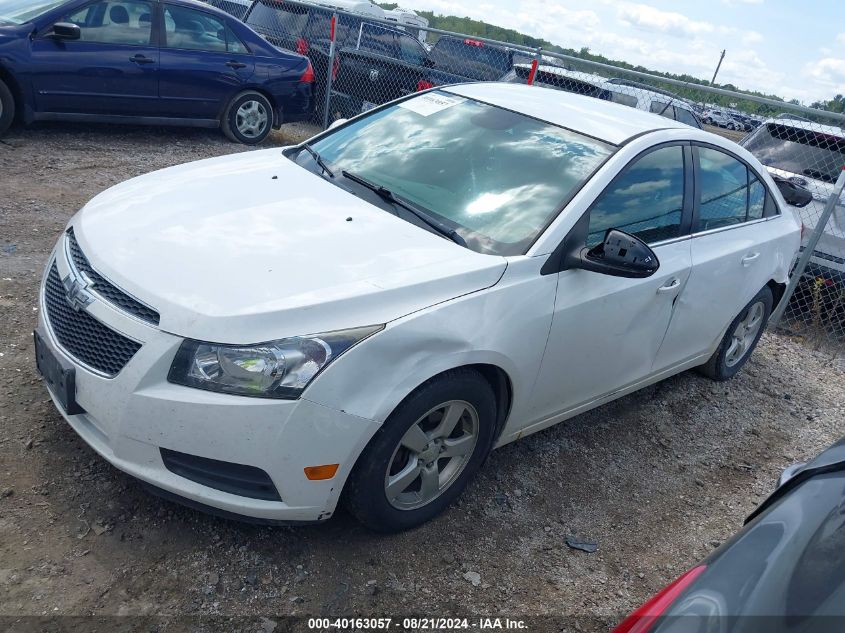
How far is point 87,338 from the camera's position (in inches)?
108

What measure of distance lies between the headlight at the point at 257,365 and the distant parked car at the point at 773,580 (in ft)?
4.18

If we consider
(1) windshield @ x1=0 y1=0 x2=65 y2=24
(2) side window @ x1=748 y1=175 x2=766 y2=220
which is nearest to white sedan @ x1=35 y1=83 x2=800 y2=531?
(2) side window @ x1=748 y1=175 x2=766 y2=220

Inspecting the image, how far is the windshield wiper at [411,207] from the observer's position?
3.22m

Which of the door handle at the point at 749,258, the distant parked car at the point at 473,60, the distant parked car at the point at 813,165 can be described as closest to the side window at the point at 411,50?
the distant parked car at the point at 473,60

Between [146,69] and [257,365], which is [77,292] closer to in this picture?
[257,365]

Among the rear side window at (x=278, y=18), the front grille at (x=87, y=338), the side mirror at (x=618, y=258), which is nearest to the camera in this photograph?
the front grille at (x=87, y=338)

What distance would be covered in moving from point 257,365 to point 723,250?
2914 millimetres

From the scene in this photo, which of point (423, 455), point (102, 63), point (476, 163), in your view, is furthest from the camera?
point (102, 63)

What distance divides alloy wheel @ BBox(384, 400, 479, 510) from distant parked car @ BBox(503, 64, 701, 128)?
7172 millimetres

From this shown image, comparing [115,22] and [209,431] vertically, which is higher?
[115,22]

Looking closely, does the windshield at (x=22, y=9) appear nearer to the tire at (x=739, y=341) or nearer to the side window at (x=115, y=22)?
the side window at (x=115, y=22)

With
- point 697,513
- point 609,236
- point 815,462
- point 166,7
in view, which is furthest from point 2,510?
point 166,7

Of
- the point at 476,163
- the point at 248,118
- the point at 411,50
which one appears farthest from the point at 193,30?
the point at 476,163

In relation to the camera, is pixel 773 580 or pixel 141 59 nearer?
pixel 773 580
